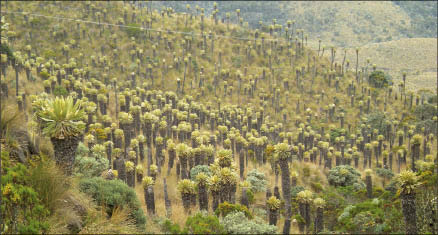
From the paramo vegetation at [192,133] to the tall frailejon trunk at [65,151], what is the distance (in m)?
0.09

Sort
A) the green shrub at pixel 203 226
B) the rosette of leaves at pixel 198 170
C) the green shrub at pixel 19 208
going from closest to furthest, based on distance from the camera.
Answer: the green shrub at pixel 19 208 < the green shrub at pixel 203 226 < the rosette of leaves at pixel 198 170

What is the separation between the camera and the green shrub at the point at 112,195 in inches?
648

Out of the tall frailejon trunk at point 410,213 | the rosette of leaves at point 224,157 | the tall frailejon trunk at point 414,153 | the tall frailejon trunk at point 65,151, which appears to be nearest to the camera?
the tall frailejon trunk at point 65,151

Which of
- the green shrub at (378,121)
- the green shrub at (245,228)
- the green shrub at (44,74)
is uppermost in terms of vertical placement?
the green shrub at (44,74)

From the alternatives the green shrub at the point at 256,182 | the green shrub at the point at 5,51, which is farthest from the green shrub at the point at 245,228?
the green shrub at the point at 5,51

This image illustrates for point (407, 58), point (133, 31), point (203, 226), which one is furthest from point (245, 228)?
A: point (407, 58)

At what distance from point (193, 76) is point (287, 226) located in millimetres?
63826

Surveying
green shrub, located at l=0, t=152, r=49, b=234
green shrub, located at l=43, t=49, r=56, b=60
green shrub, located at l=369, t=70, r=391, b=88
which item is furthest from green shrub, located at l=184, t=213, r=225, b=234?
green shrub, located at l=369, t=70, r=391, b=88

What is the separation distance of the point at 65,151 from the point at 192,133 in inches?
1126

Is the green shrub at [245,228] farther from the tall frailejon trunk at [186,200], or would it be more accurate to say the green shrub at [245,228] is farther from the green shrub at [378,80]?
the green shrub at [378,80]

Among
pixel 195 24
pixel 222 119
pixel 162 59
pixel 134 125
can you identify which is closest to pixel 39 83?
pixel 134 125

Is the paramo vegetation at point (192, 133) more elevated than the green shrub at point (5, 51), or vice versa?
the green shrub at point (5, 51)

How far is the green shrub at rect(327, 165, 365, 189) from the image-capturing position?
4866 cm

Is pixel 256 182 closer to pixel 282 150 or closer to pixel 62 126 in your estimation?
pixel 282 150
